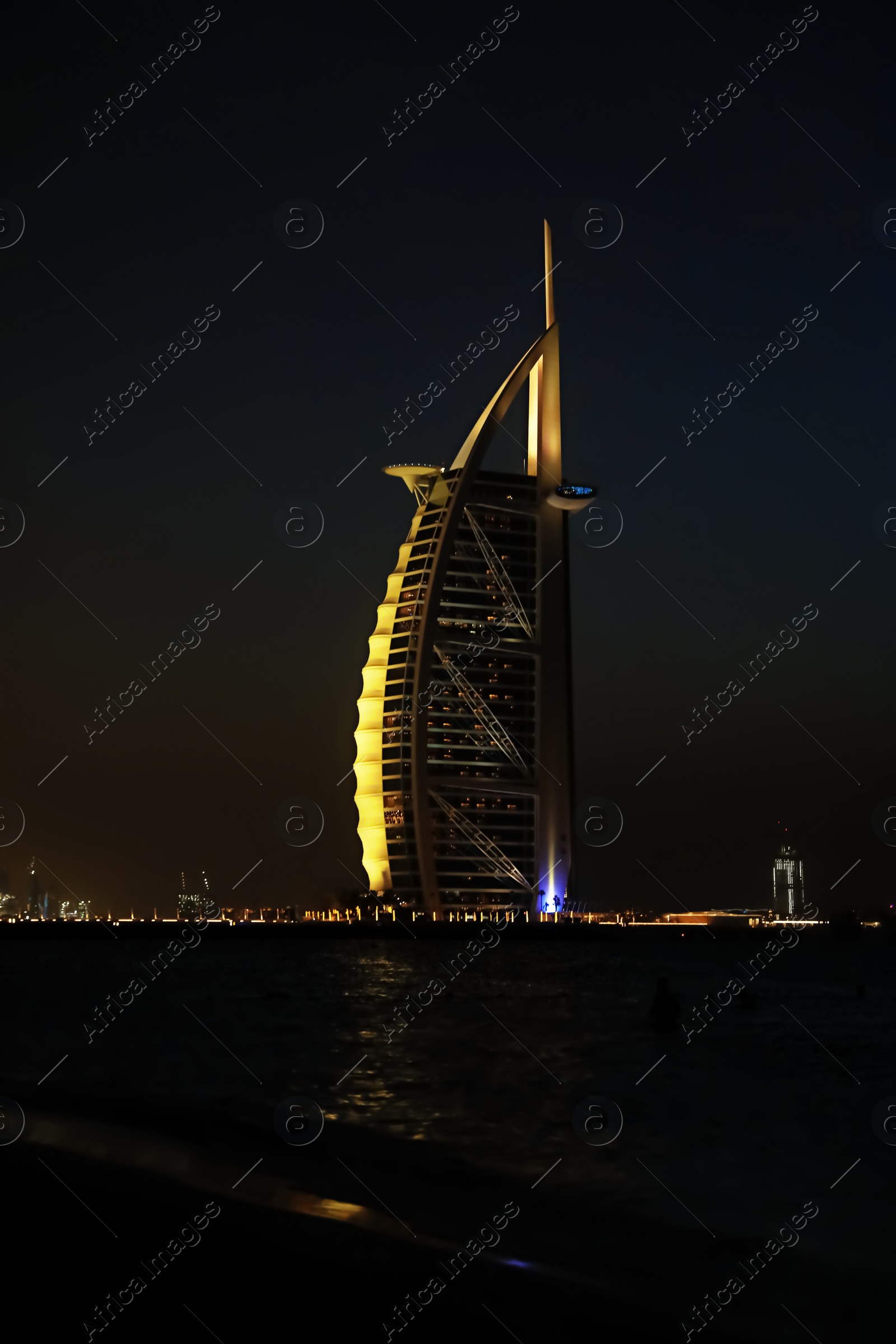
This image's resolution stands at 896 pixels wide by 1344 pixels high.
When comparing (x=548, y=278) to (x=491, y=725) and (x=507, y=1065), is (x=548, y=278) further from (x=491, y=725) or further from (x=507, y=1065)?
(x=507, y=1065)

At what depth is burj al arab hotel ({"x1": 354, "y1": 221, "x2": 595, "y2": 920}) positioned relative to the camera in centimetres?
11388

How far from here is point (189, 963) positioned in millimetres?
84438

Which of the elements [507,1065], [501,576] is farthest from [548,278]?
[507,1065]

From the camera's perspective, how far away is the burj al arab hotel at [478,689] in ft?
374

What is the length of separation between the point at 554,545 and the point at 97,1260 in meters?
121

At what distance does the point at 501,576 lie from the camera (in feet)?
408

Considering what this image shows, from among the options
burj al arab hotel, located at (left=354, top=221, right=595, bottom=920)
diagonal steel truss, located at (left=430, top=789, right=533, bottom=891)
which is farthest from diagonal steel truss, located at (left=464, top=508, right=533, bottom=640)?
diagonal steel truss, located at (left=430, top=789, right=533, bottom=891)

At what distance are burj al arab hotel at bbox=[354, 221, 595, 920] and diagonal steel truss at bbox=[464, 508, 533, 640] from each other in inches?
5.0

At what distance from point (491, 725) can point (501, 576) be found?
48.1 feet

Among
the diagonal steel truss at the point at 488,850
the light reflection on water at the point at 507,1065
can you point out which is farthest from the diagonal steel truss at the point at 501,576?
the light reflection on water at the point at 507,1065

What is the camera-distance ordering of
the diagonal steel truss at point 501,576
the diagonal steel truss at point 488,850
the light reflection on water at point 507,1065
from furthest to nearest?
1. the diagonal steel truss at point 501,576
2. the diagonal steel truss at point 488,850
3. the light reflection on water at point 507,1065

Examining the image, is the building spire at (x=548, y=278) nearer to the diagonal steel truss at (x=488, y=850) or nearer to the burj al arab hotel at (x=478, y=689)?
the burj al arab hotel at (x=478, y=689)

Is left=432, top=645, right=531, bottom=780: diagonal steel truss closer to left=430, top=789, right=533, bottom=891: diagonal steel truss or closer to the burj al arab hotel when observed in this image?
the burj al arab hotel

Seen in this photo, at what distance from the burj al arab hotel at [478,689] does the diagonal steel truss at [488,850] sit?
135 mm
